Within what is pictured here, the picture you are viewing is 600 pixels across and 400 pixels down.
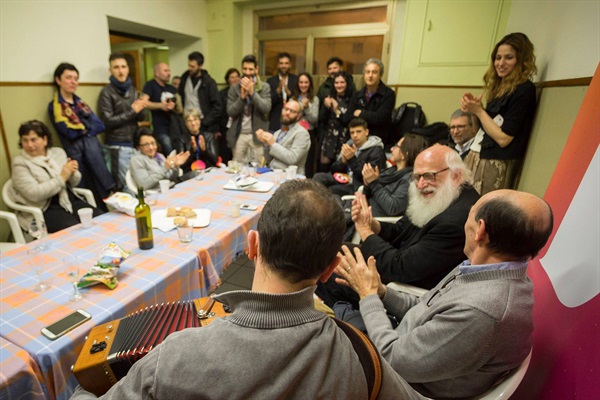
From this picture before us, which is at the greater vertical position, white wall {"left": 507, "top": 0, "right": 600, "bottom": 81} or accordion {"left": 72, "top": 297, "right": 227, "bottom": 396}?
white wall {"left": 507, "top": 0, "right": 600, "bottom": 81}

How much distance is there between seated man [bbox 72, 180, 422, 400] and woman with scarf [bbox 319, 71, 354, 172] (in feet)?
11.3

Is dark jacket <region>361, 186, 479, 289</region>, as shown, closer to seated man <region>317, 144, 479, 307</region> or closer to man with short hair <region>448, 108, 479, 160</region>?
seated man <region>317, 144, 479, 307</region>

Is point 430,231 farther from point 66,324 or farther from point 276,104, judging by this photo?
point 276,104

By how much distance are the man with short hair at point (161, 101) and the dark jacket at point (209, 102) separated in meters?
0.42

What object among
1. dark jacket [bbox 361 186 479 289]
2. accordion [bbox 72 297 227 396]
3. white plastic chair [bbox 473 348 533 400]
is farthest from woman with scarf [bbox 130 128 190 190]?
white plastic chair [bbox 473 348 533 400]

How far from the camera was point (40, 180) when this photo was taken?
2.50m

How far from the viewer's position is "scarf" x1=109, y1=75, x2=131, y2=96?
364 centimetres

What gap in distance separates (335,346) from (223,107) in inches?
179

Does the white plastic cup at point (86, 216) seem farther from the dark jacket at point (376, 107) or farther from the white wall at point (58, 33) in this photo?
the dark jacket at point (376, 107)

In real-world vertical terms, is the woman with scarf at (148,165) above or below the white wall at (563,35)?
below

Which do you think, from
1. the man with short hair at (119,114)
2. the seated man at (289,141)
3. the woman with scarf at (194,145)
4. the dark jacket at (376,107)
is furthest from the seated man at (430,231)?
the man with short hair at (119,114)

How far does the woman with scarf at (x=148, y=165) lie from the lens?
278cm

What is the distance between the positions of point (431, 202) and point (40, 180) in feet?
9.47

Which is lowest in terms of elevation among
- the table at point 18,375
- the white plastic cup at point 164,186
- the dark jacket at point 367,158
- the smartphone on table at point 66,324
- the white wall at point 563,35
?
the table at point 18,375
